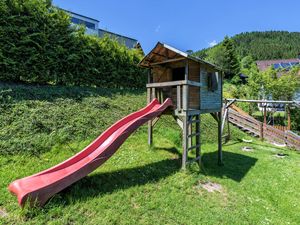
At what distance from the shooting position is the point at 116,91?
1134 centimetres

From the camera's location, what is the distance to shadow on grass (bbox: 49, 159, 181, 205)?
391 cm

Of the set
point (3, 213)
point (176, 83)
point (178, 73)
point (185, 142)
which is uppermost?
point (178, 73)

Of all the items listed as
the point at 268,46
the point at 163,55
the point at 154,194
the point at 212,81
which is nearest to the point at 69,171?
the point at 154,194

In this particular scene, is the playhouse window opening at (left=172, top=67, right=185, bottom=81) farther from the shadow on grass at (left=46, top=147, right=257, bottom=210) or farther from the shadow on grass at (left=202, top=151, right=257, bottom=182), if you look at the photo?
the shadow on grass at (left=202, top=151, right=257, bottom=182)

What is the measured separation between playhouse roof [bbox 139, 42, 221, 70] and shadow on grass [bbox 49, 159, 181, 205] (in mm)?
3391

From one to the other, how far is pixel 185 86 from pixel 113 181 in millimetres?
3311

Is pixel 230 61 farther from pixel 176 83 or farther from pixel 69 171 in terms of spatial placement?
pixel 69 171

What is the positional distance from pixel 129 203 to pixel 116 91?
8026 millimetres

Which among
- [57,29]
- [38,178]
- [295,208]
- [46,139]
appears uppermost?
[57,29]

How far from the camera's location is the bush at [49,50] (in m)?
7.43

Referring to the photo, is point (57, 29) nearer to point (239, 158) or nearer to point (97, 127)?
point (97, 127)

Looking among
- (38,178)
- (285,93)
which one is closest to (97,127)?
(38,178)

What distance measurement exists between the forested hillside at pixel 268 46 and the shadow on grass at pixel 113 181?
45.5 metres

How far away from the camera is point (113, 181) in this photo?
15.4 feet
